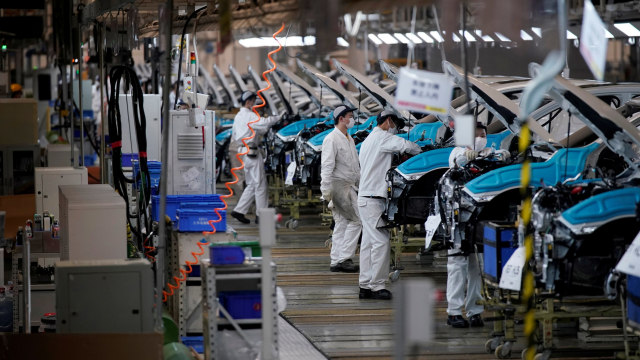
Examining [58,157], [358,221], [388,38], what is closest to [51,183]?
[58,157]

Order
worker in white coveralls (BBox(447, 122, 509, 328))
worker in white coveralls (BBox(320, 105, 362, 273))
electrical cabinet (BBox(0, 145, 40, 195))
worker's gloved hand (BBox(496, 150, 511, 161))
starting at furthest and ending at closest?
1. electrical cabinet (BBox(0, 145, 40, 195))
2. worker in white coveralls (BBox(320, 105, 362, 273))
3. worker's gloved hand (BBox(496, 150, 511, 161))
4. worker in white coveralls (BBox(447, 122, 509, 328))

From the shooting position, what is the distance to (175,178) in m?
10.3

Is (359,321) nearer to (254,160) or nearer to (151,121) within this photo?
(151,121)

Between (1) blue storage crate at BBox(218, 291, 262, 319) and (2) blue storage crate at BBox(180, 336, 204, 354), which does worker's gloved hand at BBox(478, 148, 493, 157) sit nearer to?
(2) blue storage crate at BBox(180, 336, 204, 354)

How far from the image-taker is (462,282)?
8.75 meters

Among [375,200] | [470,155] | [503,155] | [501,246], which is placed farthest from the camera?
[375,200]

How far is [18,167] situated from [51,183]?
245 cm

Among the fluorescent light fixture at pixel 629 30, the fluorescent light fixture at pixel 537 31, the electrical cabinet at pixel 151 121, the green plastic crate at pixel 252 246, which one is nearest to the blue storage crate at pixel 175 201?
the green plastic crate at pixel 252 246

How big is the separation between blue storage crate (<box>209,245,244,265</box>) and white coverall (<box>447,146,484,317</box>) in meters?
2.68

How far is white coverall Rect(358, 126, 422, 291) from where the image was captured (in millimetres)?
10016

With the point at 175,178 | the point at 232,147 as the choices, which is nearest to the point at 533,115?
the point at 175,178

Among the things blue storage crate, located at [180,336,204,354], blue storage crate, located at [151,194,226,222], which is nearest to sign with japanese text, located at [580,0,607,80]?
blue storage crate, located at [180,336,204,354]

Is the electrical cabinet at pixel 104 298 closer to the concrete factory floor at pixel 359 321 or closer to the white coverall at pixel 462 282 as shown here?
the concrete factory floor at pixel 359 321

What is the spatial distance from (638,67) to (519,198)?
1643 centimetres
